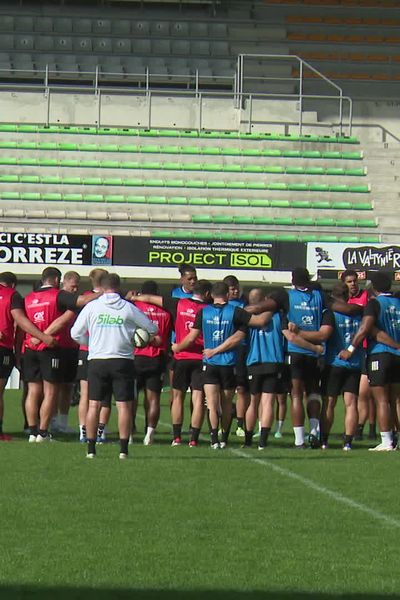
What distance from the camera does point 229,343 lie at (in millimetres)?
13773

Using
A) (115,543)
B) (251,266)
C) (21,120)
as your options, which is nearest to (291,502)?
(115,543)

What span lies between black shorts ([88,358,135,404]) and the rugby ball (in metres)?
0.32

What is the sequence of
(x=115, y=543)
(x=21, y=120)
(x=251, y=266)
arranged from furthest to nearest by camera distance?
(x=21, y=120) < (x=251, y=266) < (x=115, y=543)

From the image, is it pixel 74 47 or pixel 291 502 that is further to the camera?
pixel 74 47

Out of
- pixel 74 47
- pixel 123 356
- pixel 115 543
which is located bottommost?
pixel 115 543

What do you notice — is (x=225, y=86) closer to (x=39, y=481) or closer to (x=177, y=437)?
(x=177, y=437)

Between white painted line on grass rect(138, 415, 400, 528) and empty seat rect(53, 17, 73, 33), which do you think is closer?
white painted line on grass rect(138, 415, 400, 528)

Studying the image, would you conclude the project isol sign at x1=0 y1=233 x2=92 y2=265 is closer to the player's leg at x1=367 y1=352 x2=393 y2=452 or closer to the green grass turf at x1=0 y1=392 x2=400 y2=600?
the player's leg at x1=367 y1=352 x2=393 y2=452

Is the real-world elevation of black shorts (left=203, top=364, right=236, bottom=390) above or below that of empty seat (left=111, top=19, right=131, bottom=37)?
below

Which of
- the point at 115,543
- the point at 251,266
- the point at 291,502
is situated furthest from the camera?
the point at 251,266

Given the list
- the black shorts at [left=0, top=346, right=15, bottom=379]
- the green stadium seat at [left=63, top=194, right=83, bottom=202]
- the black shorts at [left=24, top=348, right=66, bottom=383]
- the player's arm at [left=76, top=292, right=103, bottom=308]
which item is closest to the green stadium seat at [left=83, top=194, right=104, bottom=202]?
the green stadium seat at [left=63, top=194, right=83, bottom=202]

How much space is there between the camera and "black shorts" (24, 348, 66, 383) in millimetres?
14633

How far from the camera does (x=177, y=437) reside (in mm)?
14844

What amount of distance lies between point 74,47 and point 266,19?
636 cm
